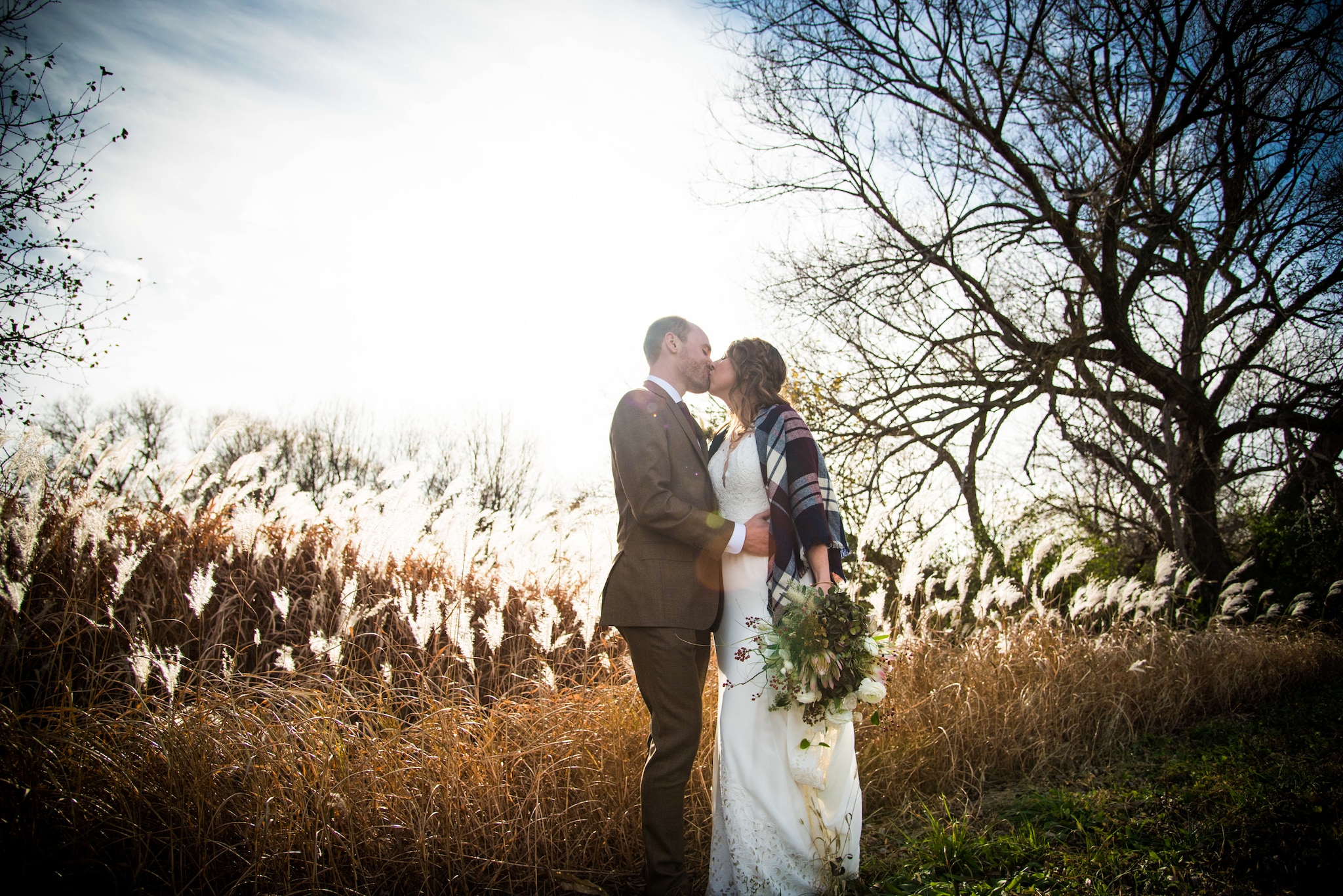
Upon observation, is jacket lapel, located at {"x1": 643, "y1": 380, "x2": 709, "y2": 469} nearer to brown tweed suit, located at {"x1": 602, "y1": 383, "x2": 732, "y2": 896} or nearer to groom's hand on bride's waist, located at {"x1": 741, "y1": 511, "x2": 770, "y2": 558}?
brown tweed suit, located at {"x1": 602, "y1": 383, "x2": 732, "y2": 896}

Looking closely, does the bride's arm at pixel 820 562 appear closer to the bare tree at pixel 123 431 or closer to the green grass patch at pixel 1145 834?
the green grass patch at pixel 1145 834

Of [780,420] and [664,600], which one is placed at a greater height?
[780,420]

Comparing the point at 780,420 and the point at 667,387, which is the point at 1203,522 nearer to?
the point at 780,420

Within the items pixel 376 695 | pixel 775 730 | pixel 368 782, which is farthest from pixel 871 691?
pixel 376 695

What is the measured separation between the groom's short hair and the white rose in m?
1.51

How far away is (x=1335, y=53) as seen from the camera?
616cm

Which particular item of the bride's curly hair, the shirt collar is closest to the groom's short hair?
the shirt collar

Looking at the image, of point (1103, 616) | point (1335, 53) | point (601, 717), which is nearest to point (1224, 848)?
point (601, 717)

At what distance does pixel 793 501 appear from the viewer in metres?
2.54

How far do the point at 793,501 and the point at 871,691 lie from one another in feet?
2.33

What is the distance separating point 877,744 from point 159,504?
4885 millimetres

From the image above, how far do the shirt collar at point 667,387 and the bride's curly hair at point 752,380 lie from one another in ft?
0.79

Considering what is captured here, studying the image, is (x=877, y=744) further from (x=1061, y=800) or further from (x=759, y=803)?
(x=759, y=803)

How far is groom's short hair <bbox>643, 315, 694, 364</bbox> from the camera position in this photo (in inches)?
113
